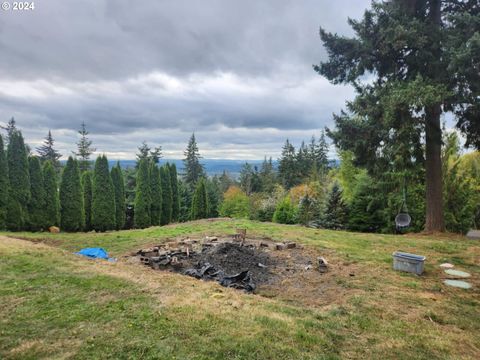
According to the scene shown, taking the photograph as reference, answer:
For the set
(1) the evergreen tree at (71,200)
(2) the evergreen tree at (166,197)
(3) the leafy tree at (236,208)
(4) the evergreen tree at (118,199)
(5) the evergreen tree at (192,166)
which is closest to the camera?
(1) the evergreen tree at (71,200)

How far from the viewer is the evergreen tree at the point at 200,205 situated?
2175cm

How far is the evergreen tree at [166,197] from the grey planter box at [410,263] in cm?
1696

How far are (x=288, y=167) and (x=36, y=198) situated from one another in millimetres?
31617

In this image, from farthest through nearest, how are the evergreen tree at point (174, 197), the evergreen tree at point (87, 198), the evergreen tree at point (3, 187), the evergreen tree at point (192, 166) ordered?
the evergreen tree at point (192, 166)
the evergreen tree at point (174, 197)
the evergreen tree at point (87, 198)
the evergreen tree at point (3, 187)

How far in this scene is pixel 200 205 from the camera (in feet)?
71.8

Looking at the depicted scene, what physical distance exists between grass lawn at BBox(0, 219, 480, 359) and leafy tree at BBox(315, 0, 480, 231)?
399cm

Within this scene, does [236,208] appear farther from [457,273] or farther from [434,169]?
[457,273]

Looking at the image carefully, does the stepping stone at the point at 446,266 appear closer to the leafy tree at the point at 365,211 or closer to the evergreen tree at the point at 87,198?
the leafy tree at the point at 365,211

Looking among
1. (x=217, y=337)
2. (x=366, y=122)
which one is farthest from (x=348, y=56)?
(x=217, y=337)

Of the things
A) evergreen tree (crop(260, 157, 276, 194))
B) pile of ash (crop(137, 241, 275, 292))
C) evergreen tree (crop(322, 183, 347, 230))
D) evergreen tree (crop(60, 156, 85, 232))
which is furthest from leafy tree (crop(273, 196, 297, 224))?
evergreen tree (crop(260, 157, 276, 194))

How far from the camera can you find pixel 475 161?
57.2 ft

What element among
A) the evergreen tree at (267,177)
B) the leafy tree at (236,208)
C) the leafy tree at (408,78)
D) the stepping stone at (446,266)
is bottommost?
the leafy tree at (236,208)

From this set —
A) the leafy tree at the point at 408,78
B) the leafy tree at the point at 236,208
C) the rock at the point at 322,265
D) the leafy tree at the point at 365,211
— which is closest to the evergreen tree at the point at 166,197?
the leafy tree at the point at 236,208

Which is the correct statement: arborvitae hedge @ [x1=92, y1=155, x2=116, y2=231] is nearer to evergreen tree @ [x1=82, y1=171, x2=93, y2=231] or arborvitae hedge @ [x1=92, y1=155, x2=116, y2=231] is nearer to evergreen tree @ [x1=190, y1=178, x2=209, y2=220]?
evergreen tree @ [x1=82, y1=171, x2=93, y2=231]
